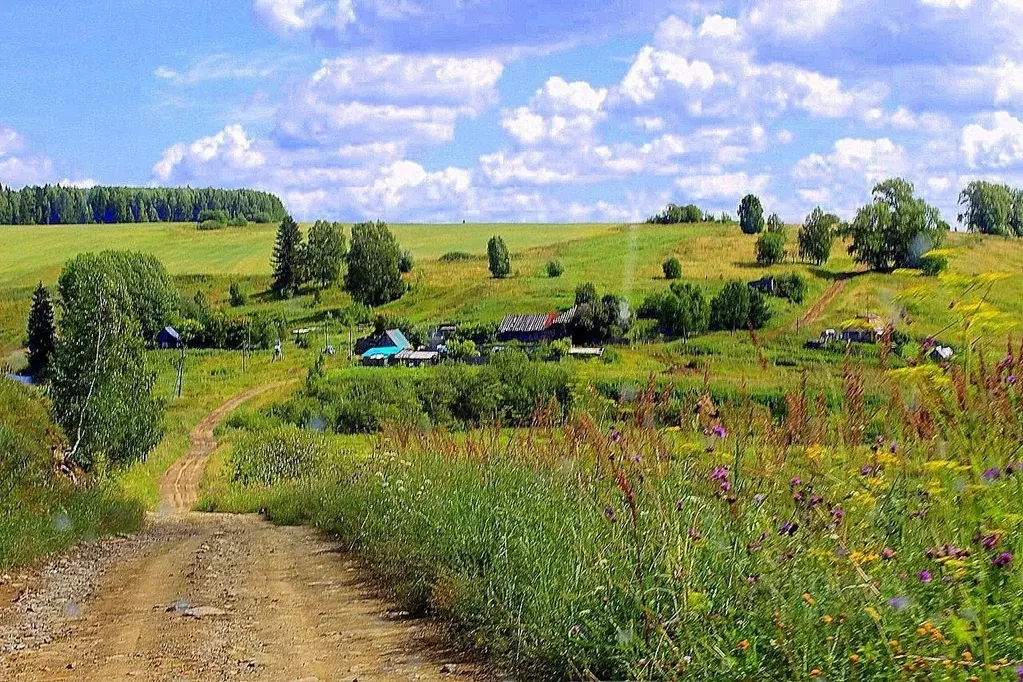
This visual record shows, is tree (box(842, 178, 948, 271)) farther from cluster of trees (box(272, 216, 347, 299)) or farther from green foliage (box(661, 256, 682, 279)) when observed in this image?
cluster of trees (box(272, 216, 347, 299))

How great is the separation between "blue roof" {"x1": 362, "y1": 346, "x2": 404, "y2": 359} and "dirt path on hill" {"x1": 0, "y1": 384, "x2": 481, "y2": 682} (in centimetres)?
6725

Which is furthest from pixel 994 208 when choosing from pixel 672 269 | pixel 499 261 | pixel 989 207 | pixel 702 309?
pixel 499 261

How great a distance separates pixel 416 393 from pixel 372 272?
49.4 meters

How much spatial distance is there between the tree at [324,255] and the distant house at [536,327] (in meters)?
30.3

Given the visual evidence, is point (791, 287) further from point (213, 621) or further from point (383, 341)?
point (213, 621)

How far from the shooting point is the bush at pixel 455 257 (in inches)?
4916

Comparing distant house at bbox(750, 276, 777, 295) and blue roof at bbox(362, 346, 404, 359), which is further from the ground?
distant house at bbox(750, 276, 777, 295)

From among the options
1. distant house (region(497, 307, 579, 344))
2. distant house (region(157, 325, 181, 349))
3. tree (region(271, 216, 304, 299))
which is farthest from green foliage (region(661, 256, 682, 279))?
distant house (region(157, 325, 181, 349))

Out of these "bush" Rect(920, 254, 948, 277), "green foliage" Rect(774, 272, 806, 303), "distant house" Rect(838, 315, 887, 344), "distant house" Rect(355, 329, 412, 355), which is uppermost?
"bush" Rect(920, 254, 948, 277)

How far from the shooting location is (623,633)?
5.11 m

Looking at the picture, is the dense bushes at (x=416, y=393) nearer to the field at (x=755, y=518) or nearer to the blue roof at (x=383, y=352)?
the blue roof at (x=383, y=352)

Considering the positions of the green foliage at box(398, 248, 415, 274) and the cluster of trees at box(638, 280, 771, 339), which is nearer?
the cluster of trees at box(638, 280, 771, 339)

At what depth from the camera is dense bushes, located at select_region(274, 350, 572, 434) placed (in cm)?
5347

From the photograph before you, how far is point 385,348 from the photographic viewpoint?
82.9 metres
